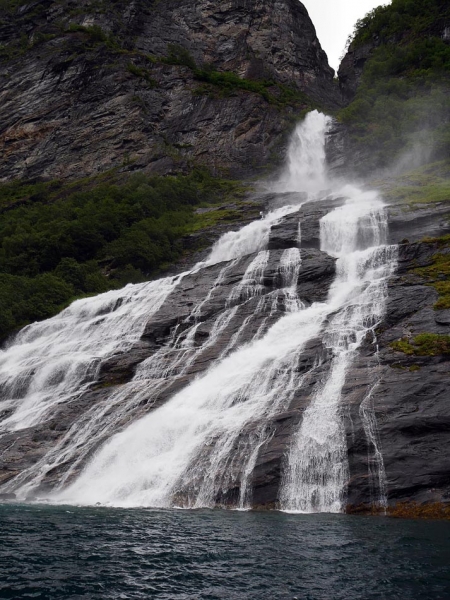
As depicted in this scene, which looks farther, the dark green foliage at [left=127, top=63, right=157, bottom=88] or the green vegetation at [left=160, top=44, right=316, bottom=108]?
the green vegetation at [left=160, top=44, right=316, bottom=108]

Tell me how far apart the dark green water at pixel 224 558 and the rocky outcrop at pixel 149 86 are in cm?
6871

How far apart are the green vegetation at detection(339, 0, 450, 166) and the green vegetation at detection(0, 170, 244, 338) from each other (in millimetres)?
21042

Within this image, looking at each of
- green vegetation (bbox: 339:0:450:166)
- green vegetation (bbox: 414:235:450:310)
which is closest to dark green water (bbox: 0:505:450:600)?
green vegetation (bbox: 414:235:450:310)

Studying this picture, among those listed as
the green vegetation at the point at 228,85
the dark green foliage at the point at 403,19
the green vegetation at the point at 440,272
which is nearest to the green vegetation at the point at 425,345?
the green vegetation at the point at 440,272

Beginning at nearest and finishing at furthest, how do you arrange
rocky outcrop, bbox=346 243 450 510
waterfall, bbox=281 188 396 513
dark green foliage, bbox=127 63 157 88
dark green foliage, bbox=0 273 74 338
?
rocky outcrop, bbox=346 243 450 510, waterfall, bbox=281 188 396 513, dark green foliage, bbox=0 273 74 338, dark green foliage, bbox=127 63 157 88

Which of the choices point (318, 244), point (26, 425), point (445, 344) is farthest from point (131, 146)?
point (445, 344)

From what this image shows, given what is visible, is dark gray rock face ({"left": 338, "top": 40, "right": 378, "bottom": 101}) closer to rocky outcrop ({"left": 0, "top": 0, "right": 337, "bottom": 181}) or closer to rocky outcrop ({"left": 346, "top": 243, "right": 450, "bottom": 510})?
rocky outcrop ({"left": 0, "top": 0, "right": 337, "bottom": 181})

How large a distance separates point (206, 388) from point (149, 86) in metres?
76.2

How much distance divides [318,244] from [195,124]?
5070 centimetres

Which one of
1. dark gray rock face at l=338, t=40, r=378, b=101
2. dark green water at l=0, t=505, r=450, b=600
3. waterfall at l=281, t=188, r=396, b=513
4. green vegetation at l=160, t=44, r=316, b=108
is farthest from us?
dark gray rock face at l=338, t=40, r=378, b=101

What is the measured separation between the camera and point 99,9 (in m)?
105

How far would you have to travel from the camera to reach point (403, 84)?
81812mm

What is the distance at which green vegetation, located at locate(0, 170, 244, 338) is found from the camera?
4853 cm

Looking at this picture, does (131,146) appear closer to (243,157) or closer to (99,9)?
(243,157)
